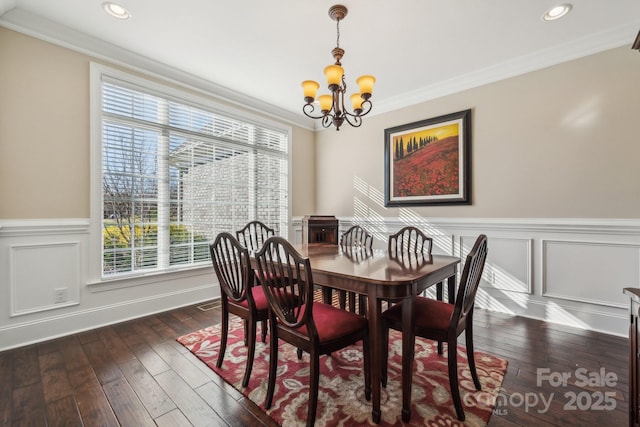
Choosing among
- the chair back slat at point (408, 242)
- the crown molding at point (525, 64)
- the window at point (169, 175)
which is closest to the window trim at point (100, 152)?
the window at point (169, 175)

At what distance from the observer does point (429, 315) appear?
1.69m

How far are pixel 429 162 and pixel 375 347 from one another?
8.98 feet

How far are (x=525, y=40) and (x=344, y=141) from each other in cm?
247

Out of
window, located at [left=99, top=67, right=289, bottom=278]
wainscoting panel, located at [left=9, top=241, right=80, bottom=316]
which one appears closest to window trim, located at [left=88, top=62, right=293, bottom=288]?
window, located at [left=99, top=67, right=289, bottom=278]

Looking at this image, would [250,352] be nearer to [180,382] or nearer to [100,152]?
[180,382]

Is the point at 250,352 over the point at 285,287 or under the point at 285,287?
under

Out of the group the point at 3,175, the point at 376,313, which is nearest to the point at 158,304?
the point at 3,175

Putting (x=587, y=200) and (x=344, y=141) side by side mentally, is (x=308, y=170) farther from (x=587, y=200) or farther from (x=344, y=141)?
(x=587, y=200)

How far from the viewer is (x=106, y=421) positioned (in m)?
1.51

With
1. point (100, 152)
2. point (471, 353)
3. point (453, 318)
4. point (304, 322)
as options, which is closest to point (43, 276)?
point (100, 152)

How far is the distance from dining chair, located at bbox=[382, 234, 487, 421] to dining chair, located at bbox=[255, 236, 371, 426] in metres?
0.27

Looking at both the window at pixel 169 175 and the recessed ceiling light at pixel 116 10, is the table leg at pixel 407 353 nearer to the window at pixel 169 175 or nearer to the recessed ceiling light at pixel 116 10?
the window at pixel 169 175

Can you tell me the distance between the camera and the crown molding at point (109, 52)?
2320 mm

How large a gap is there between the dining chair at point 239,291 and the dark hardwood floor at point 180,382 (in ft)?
1.00
